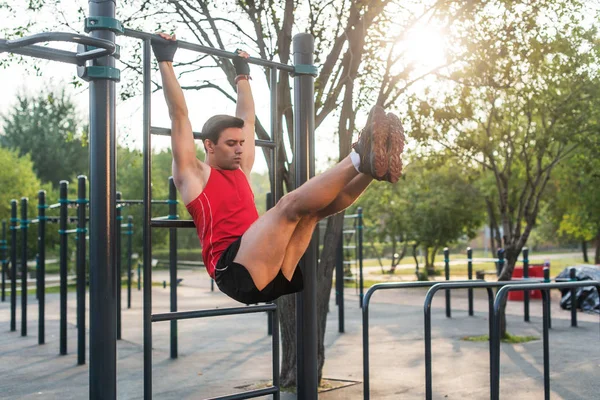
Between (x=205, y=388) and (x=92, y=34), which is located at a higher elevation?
(x=92, y=34)

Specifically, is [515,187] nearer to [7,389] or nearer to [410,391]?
[410,391]

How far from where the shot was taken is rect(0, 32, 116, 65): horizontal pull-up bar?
9.21 feet

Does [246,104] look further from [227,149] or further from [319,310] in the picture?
[319,310]

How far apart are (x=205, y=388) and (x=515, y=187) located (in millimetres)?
13497

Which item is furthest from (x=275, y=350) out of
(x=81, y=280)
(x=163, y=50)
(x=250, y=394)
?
(x=81, y=280)

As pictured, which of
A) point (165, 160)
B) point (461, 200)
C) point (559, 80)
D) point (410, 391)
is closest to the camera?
point (410, 391)

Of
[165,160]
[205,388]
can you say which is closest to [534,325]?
[205,388]

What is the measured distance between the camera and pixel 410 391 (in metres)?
5.95

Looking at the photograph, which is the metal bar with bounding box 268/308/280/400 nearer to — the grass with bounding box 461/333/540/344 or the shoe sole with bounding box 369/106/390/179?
the shoe sole with bounding box 369/106/390/179

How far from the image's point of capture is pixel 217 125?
3627 mm

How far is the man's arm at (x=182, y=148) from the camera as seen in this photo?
11.3 feet

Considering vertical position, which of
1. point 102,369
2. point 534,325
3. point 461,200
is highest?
point 461,200

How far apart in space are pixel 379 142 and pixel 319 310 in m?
3.44

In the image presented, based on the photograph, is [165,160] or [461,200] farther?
[165,160]
